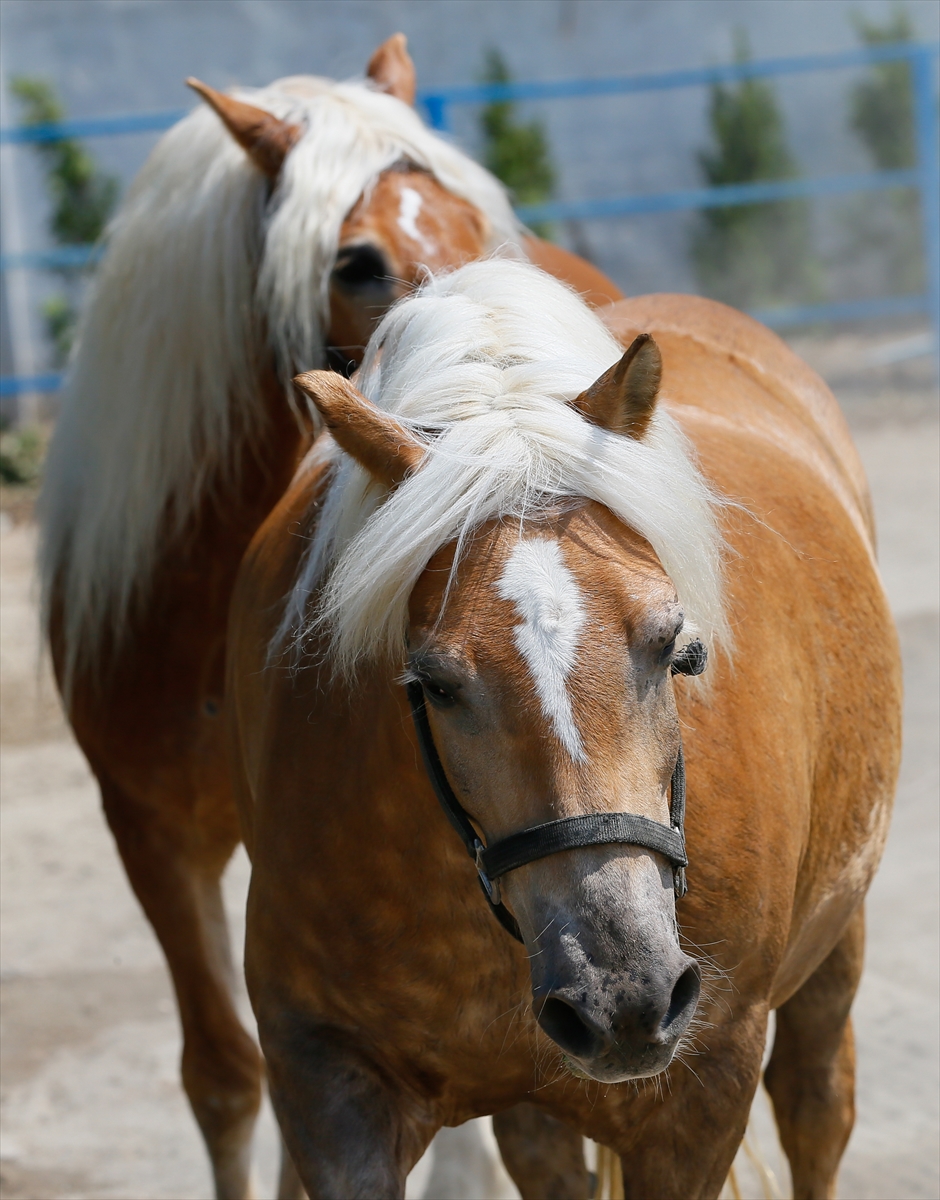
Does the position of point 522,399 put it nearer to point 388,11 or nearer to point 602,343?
point 602,343

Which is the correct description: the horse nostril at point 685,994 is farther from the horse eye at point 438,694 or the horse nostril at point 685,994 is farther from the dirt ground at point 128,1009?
the dirt ground at point 128,1009

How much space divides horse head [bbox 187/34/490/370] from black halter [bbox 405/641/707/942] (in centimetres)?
127

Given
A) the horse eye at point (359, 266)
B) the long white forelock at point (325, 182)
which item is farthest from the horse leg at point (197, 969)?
the horse eye at point (359, 266)

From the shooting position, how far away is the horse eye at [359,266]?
277cm

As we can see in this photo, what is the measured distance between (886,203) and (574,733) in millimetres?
12449

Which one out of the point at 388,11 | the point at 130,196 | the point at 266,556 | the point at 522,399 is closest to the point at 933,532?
the point at 130,196

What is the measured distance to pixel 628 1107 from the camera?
1.77 metres

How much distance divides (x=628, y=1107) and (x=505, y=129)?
10982 mm

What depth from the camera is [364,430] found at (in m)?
1.55

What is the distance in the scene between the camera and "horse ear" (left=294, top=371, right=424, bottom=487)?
1540 millimetres

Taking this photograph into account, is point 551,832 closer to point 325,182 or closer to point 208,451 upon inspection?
point 208,451

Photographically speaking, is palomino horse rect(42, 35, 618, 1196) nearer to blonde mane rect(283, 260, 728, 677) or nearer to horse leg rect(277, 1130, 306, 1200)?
horse leg rect(277, 1130, 306, 1200)

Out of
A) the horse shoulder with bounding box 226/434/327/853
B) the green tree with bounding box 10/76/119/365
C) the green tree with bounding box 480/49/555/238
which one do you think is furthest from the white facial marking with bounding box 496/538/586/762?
the green tree with bounding box 480/49/555/238

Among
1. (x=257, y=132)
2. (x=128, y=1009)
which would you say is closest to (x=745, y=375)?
(x=257, y=132)
